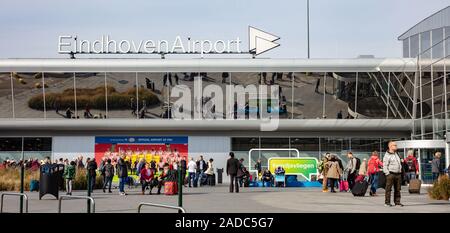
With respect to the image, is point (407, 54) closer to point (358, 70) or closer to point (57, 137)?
point (358, 70)

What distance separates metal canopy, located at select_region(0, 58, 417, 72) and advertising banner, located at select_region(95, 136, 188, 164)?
468cm

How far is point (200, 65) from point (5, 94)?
1330 cm

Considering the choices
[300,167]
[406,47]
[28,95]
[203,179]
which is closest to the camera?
[300,167]

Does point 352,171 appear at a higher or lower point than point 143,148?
lower

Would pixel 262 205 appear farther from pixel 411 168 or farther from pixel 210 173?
pixel 210 173

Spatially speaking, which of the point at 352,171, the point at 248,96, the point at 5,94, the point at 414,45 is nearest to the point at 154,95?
the point at 248,96

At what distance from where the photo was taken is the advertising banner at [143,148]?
132ft

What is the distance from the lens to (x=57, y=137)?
41156 millimetres

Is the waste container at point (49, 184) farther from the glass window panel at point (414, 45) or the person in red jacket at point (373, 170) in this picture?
the glass window panel at point (414, 45)

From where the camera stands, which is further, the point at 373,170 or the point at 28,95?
the point at 28,95

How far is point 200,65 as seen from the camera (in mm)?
40188

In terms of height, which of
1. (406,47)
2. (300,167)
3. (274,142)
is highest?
(406,47)

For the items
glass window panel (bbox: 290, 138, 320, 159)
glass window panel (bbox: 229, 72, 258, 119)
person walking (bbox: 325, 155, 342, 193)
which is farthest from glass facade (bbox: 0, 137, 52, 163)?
person walking (bbox: 325, 155, 342, 193)

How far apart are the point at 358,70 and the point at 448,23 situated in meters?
11.1
